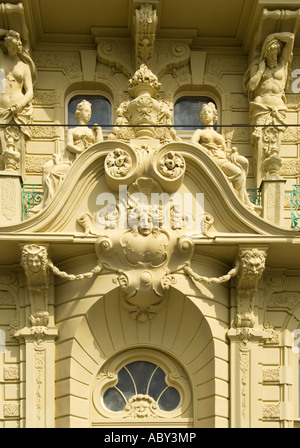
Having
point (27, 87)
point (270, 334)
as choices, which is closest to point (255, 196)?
point (270, 334)

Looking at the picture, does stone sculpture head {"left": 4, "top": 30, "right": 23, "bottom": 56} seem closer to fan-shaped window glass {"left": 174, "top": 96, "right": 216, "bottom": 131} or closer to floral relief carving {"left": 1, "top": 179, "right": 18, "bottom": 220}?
floral relief carving {"left": 1, "top": 179, "right": 18, "bottom": 220}

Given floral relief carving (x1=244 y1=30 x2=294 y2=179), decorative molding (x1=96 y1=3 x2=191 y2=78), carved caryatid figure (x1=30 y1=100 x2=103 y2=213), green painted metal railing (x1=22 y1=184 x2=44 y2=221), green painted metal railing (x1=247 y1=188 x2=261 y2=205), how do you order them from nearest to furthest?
carved caryatid figure (x1=30 y1=100 x2=103 y2=213) → green painted metal railing (x1=22 y1=184 x2=44 y2=221) → green painted metal railing (x1=247 y1=188 x2=261 y2=205) → floral relief carving (x1=244 y1=30 x2=294 y2=179) → decorative molding (x1=96 y1=3 x2=191 y2=78)

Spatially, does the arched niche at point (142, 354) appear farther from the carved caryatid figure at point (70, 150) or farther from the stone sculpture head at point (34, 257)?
the carved caryatid figure at point (70, 150)

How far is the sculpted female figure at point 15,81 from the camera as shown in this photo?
71.6ft

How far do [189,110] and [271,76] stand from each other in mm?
1524

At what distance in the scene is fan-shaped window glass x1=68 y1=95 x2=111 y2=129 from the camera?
74.6 ft

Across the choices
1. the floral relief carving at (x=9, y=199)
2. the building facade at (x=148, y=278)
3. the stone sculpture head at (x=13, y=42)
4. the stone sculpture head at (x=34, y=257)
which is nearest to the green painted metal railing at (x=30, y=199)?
the building facade at (x=148, y=278)

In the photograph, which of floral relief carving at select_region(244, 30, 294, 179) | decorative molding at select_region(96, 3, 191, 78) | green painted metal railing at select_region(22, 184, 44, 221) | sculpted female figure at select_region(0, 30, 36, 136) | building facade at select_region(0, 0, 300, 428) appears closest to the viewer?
building facade at select_region(0, 0, 300, 428)

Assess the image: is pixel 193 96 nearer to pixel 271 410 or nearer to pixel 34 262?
pixel 34 262

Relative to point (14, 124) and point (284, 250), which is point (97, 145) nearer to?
point (14, 124)

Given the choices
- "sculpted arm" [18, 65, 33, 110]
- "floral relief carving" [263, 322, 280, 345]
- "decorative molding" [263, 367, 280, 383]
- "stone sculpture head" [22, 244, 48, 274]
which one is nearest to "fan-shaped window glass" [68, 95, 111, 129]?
"sculpted arm" [18, 65, 33, 110]

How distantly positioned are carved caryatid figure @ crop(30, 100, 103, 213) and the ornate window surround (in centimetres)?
249

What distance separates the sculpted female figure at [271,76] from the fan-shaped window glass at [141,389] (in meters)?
4.18
